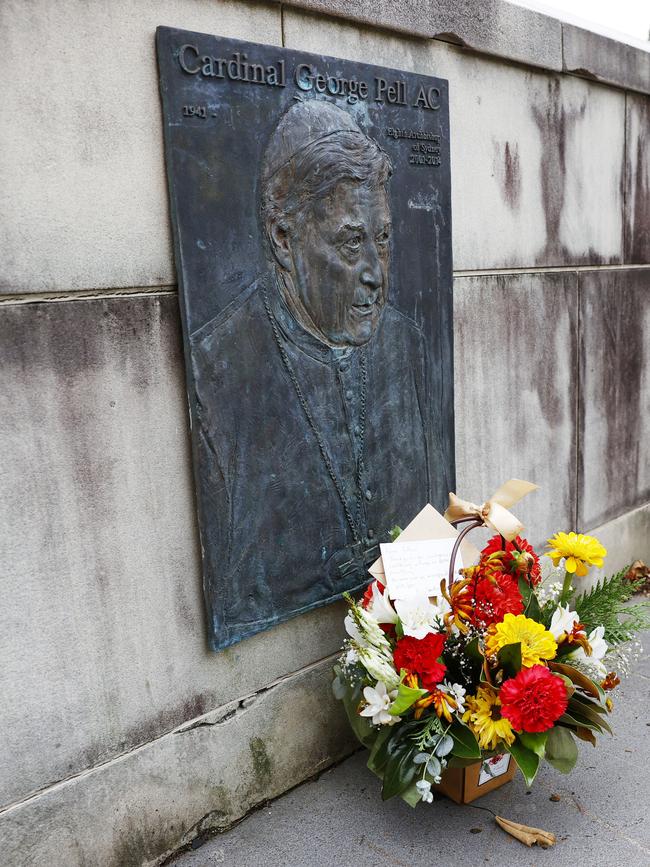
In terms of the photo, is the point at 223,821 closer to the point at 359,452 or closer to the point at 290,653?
the point at 290,653

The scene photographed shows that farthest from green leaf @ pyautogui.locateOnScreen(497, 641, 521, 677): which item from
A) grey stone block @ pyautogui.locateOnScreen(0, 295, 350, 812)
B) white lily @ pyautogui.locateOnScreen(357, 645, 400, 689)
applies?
grey stone block @ pyautogui.locateOnScreen(0, 295, 350, 812)

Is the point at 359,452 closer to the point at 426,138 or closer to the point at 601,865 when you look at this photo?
the point at 426,138

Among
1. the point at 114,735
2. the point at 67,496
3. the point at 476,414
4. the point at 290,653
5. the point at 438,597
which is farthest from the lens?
the point at 476,414

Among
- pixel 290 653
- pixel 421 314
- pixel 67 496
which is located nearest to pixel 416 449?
pixel 421 314

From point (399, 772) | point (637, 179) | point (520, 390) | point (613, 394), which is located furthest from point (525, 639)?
point (637, 179)

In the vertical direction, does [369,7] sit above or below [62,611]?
above

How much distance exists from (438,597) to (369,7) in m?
2.14

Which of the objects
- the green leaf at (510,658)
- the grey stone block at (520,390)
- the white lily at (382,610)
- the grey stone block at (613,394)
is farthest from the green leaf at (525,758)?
the grey stone block at (613,394)

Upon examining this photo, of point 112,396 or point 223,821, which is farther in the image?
point 223,821

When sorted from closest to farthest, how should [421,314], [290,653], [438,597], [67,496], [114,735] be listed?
1. [67,496]
2. [114,735]
3. [438,597]
4. [290,653]
5. [421,314]

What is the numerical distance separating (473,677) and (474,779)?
45 centimetres

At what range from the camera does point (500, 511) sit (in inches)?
111

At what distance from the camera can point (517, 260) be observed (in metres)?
3.70

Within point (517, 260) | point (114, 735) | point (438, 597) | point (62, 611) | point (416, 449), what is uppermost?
point (517, 260)
